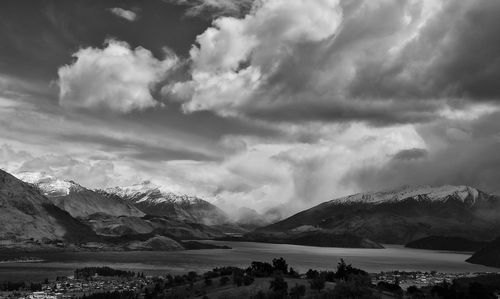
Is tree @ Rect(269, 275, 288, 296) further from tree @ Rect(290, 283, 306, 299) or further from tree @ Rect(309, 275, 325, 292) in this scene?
tree @ Rect(309, 275, 325, 292)

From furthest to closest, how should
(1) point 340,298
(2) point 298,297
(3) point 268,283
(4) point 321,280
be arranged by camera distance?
(3) point 268,283, (4) point 321,280, (2) point 298,297, (1) point 340,298

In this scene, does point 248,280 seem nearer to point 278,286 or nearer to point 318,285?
point 278,286

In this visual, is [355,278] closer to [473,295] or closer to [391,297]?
[391,297]

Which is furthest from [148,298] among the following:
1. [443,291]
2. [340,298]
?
[443,291]

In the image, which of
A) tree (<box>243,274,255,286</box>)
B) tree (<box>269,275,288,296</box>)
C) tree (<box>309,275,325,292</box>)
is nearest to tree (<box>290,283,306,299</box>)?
tree (<box>269,275,288,296</box>)

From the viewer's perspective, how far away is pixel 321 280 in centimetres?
17162

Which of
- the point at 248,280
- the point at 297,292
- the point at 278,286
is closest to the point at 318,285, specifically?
the point at 297,292

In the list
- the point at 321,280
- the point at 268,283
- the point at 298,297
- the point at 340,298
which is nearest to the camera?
the point at 340,298

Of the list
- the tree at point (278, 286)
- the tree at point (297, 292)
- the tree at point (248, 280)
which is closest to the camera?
the tree at point (297, 292)

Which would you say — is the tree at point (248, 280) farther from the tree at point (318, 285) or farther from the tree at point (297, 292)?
the tree at point (297, 292)

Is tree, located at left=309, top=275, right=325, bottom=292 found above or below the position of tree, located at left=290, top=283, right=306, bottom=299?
above

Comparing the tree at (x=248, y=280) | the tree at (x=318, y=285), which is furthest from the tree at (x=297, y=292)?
the tree at (x=248, y=280)

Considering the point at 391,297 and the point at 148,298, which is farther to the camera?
the point at 148,298

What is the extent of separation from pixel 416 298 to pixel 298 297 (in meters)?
42.0
